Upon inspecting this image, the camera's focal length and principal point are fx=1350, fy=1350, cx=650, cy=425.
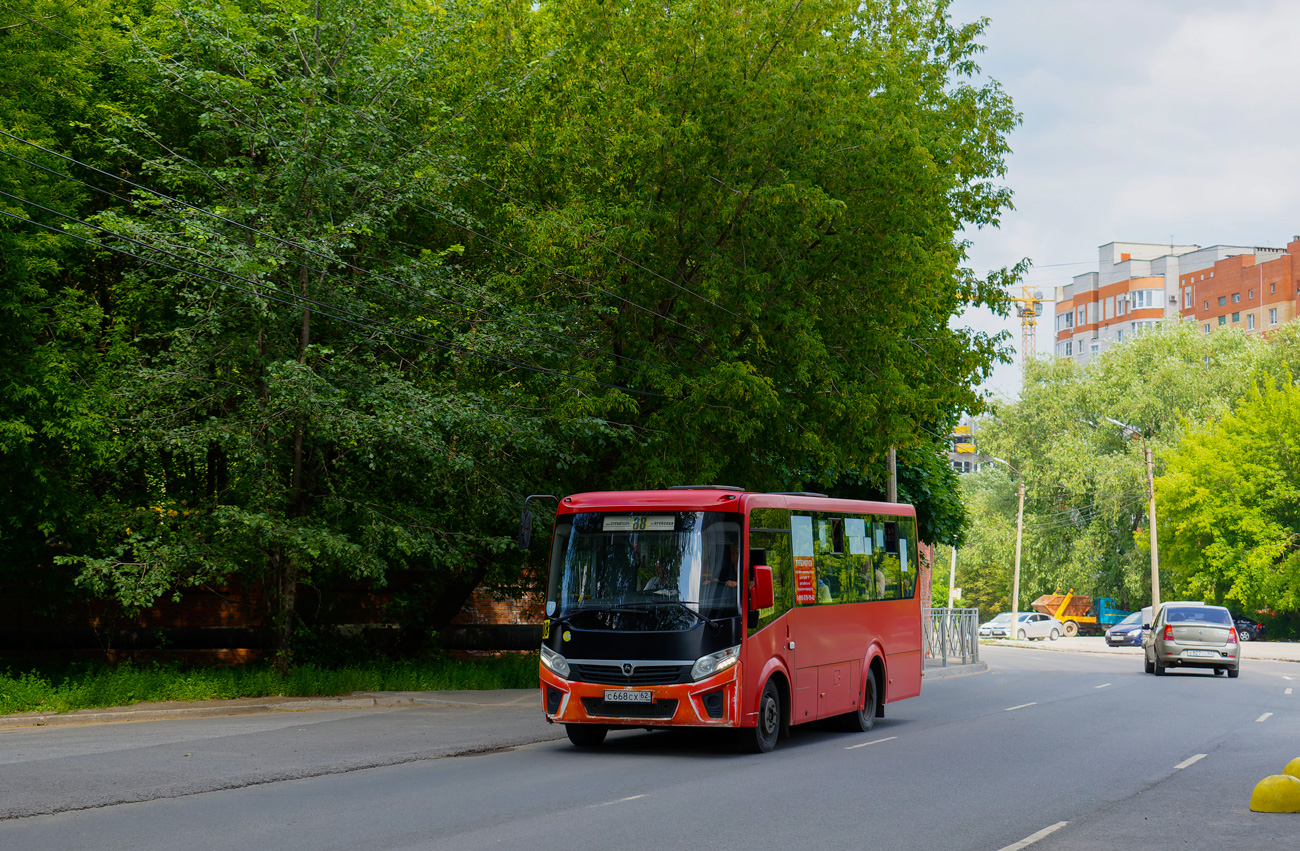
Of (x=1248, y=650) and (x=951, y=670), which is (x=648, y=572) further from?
(x=1248, y=650)

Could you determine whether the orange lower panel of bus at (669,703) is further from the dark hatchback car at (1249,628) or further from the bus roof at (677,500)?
the dark hatchback car at (1249,628)

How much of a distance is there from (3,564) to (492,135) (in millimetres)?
10829

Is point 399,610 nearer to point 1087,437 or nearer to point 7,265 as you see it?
point 7,265

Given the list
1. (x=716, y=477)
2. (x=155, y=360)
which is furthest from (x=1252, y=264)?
(x=155, y=360)

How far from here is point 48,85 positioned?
63.9 ft

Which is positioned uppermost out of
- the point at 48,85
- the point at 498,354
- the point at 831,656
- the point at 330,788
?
the point at 48,85

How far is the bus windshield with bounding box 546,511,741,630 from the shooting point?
14.2m

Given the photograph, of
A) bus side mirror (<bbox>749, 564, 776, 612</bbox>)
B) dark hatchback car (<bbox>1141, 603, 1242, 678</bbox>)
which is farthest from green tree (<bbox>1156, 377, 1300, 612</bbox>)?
bus side mirror (<bbox>749, 564, 776, 612</bbox>)

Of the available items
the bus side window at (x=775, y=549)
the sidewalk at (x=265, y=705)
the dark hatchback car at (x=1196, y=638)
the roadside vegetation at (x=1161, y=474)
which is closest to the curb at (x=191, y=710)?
the sidewalk at (x=265, y=705)

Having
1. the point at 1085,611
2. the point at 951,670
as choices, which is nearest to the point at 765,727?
the point at 951,670

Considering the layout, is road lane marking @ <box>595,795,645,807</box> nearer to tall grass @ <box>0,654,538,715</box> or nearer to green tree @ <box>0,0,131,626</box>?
tall grass @ <box>0,654,538,715</box>

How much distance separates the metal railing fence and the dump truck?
4579 centimetres

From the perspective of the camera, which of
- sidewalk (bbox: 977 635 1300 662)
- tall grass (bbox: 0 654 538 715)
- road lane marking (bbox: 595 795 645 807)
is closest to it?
road lane marking (bbox: 595 795 645 807)

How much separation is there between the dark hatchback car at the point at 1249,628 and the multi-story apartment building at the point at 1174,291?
135 ft
